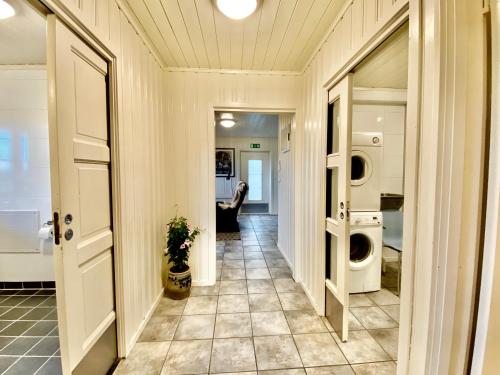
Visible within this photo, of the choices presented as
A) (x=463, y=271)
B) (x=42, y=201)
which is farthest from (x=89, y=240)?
(x=463, y=271)

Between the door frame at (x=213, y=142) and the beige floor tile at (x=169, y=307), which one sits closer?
the beige floor tile at (x=169, y=307)

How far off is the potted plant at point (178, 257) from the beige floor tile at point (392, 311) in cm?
191

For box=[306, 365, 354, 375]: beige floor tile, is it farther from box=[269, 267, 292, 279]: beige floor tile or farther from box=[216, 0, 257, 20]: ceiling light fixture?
box=[216, 0, 257, 20]: ceiling light fixture

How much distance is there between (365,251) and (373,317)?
0.62m

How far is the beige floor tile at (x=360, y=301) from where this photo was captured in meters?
2.28

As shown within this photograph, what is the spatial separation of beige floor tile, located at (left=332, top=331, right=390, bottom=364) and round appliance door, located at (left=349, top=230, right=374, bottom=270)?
2.20ft

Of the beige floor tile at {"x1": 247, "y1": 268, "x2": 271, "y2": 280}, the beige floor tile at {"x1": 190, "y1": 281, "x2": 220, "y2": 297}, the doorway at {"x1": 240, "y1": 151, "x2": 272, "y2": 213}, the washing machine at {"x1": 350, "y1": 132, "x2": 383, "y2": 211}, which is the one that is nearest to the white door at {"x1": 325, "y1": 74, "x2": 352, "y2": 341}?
the washing machine at {"x1": 350, "y1": 132, "x2": 383, "y2": 211}

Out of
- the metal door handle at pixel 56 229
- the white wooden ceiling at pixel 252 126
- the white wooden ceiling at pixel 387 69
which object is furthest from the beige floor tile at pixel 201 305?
the white wooden ceiling at pixel 252 126

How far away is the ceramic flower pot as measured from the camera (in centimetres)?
235

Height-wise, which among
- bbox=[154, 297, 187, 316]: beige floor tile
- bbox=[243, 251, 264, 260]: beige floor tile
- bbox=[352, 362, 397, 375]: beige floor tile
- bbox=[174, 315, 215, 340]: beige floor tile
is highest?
bbox=[243, 251, 264, 260]: beige floor tile

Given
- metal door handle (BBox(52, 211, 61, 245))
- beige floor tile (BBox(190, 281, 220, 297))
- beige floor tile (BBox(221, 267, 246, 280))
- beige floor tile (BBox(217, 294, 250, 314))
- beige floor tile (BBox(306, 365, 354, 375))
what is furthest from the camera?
beige floor tile (BBox(221, 267, 246, 280))

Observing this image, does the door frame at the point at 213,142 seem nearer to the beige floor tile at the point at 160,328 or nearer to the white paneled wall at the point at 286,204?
the white paneled wall at the point at 286,204

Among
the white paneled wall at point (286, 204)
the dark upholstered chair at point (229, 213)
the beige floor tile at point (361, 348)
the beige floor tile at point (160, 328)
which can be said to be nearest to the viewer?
the beige floor tile at point (361, 348)

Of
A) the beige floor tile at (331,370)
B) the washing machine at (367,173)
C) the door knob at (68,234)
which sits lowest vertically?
the beige floor tile at (331,370)
